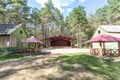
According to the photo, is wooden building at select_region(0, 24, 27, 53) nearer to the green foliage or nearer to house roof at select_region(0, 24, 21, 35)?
house roof at select_region(0, 24, 21, 35)

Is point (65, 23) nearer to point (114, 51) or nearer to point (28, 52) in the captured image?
point (28, 52)

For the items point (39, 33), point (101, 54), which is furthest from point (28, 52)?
point (39, 33)

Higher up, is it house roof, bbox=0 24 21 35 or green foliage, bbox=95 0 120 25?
green foliage, bbox=95 0 120 25

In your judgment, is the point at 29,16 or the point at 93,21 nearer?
the point at 29,16

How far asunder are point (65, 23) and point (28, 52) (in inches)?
1473

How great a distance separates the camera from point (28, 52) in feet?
66.6

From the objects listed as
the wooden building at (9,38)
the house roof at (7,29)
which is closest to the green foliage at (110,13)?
the wooden building at (9,38)

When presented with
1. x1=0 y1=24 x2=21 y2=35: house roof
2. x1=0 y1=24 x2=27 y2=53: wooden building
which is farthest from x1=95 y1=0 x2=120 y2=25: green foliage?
x1=0 y1=24 x2=21 y2=35: house roof

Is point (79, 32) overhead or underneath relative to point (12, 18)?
underneath

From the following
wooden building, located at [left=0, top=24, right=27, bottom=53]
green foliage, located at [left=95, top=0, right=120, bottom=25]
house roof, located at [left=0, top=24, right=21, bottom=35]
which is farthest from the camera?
green foliage, located at [left=95, top=0, right=120, bottom=25]

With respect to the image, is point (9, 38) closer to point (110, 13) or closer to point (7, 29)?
point (7, 29)

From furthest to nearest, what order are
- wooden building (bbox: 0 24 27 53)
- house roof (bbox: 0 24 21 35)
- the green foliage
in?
the green foliage < house roof (bbox: 0 24 21 35) < wooden building (bbox: 0 24 27 53)

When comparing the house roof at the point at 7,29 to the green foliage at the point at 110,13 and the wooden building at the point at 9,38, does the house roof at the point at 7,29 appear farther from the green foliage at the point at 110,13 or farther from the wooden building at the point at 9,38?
the green foliage at the point at 110,13

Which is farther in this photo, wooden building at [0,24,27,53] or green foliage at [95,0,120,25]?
green foliage at [95,0,120,25]
